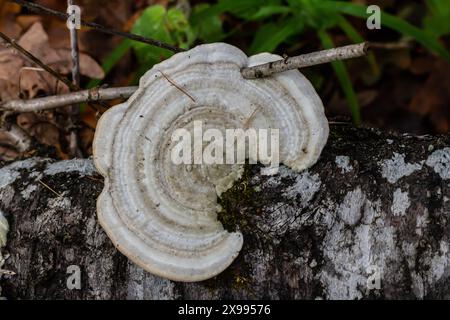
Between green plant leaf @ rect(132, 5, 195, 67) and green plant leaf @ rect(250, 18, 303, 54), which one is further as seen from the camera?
green plant leaf @ rect(132, 5, 195, 67)

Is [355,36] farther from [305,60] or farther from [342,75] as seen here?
[305,60]

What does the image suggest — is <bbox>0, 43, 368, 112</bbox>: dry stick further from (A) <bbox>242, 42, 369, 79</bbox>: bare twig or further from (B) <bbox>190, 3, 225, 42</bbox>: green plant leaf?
(B) <bbox>190, 3, 225, 42</bbox>: green plant leaf

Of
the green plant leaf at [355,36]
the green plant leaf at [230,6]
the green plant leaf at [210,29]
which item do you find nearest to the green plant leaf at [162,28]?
the green plant leaf at [230,6]

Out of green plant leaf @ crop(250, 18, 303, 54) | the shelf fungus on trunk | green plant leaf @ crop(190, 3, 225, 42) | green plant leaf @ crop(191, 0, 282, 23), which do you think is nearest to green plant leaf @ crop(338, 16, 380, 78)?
green plant leaf @ crop(250, 18, 303, 54)

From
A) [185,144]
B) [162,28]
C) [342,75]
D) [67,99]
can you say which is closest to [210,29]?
[162,28]

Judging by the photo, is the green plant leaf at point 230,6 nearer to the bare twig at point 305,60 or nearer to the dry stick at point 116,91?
the dry stick at point 116,91
